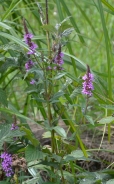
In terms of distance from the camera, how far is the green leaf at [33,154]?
5.96 feet

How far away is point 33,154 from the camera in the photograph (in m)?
1.84

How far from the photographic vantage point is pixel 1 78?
Result: 7.54 ft

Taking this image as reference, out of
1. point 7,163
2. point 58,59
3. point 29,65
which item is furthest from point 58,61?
point 7,163

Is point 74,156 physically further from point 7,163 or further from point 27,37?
point 27,37

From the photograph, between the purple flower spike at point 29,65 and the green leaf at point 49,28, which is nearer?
the green leaf at point 49,28

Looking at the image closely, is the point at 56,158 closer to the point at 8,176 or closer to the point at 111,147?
the point at 8,176

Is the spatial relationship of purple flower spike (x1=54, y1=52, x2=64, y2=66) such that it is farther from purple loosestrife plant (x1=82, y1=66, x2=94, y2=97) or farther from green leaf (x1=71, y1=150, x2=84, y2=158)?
green leaf (x1=71, y1=150, x2=84, y2=158)

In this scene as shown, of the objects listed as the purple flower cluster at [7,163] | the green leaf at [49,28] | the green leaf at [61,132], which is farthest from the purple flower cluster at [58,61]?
the purple flower cluster at [7,163]

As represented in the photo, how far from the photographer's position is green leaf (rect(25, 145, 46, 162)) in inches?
71.5

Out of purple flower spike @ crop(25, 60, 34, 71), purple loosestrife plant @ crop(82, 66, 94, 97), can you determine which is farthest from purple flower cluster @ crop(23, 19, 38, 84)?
purple loosestrife plant @ crop(82, 66, 94, 97)

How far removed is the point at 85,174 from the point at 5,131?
13.5 inches

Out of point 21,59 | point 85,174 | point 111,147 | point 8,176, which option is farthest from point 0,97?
point 111,147

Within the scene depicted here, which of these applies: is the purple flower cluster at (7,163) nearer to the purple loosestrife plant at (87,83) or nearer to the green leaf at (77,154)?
the green leaf at (77,154)

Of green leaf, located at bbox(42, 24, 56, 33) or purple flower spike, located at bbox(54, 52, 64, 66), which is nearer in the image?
green leaf, located at bbox(42, 24, 56, 33)
